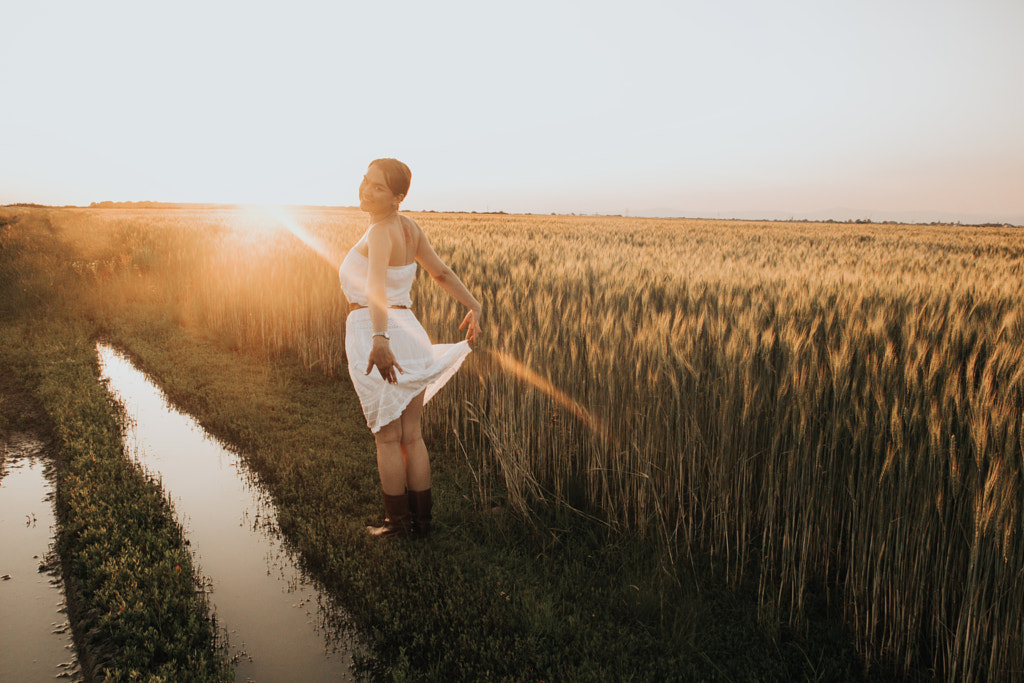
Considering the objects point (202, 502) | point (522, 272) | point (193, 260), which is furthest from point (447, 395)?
point (193, 260)

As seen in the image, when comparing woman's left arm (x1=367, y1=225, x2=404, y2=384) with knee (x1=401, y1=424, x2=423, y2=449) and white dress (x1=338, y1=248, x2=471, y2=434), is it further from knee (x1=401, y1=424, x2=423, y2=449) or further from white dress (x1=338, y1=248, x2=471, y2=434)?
knee (x1=401, y1=424, x2=423, y2=449)

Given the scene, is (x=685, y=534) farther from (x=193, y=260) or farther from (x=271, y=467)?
(x=193, y=260)

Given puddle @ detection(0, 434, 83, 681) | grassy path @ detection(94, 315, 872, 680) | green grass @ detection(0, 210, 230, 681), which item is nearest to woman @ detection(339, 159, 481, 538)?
grassy path @ detection(94, 315, 872, 680)

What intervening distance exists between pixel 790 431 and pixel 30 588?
3519mm

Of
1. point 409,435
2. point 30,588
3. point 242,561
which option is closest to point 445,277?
point 409,435

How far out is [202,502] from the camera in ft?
11.7

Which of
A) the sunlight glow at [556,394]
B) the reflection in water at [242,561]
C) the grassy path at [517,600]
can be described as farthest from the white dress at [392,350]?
the reflection in water at [242,561]

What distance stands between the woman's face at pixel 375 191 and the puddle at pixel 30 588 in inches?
85.5

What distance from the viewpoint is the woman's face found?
2.59 metres

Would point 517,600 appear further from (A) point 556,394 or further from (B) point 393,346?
(B) point 393,346

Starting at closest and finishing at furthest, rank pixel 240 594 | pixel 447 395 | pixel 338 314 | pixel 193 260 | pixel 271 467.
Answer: pixel 240 594 → pixel 271 467 → pixel 447 395 → pixel 338 314 → pixel 193 260

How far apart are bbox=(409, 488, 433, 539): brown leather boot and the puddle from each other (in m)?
1.47

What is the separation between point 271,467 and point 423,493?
5.04ft

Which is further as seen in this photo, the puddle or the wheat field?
the puddle
